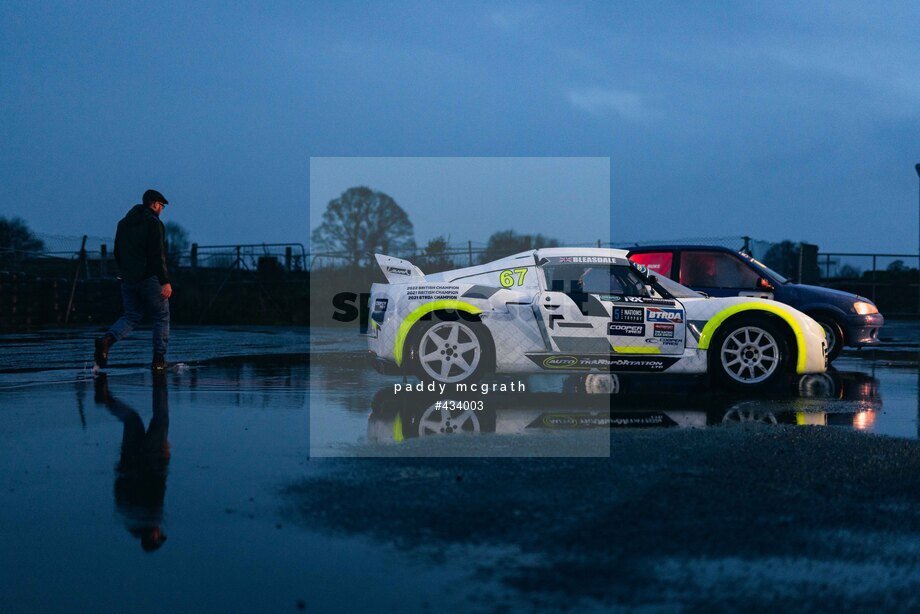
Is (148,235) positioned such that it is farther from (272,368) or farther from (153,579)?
(153,579)

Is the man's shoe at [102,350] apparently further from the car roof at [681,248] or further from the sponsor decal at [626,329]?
the car roof at [681,248]

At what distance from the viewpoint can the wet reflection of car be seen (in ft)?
24.1

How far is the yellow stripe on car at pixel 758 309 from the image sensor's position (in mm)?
10008

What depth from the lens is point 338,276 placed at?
1198 inches

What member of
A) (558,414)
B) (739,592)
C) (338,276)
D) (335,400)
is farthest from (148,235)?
(338,276)

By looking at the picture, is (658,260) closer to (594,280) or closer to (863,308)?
(863,308)

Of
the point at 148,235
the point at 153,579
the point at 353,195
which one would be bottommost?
the point at 153,579

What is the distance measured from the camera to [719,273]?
13180 millimetres

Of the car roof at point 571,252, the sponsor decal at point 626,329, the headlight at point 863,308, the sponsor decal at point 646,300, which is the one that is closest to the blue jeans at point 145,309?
the car roof at point 571,252

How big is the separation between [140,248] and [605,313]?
17.9ft

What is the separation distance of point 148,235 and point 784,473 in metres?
8.29

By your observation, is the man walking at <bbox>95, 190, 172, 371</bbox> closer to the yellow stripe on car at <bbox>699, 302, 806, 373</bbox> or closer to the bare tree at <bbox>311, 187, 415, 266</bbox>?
the yellow stripe on car at <bbox>699, 302, 806, 373</bbox>

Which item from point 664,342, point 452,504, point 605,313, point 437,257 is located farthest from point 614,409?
point 437,257

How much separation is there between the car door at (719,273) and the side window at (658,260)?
18 centimetres
